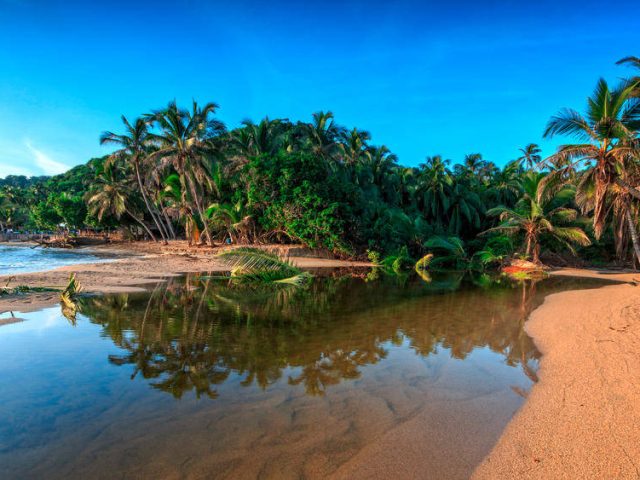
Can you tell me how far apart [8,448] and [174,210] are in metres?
37.0

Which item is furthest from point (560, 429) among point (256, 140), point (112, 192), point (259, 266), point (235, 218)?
point (112, 192)

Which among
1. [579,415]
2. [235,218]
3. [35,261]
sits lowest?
[35,261]

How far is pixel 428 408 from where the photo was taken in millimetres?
3764

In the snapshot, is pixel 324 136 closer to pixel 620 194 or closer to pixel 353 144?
pixel 353 144

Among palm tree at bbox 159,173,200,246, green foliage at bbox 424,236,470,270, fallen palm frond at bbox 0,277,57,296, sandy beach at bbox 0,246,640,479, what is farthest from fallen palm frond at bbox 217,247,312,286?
palm tree at bbox 159,173,200,246

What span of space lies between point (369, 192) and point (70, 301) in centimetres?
2804

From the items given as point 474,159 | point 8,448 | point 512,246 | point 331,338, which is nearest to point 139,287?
point 331,338

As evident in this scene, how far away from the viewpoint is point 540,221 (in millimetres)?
22859

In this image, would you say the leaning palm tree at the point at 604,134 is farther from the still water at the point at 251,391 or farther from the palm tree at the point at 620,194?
the still water at the point at 251,391

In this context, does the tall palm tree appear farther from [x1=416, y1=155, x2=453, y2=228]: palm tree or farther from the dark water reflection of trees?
the dark water reflection of trees

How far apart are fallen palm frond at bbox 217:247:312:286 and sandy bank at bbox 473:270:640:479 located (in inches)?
347

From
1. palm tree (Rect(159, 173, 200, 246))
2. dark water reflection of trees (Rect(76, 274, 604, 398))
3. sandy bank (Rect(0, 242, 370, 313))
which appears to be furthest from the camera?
palm tree (Rect(159, 173, 200, 246))

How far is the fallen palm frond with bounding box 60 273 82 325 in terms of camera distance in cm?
758

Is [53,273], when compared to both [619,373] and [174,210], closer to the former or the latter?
[619,373]
